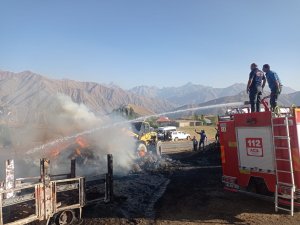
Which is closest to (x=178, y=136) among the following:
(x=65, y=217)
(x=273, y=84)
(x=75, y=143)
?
(x=75, y=143)

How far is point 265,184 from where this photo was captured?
9812 mm

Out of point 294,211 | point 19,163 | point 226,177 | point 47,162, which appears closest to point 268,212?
point 294,211

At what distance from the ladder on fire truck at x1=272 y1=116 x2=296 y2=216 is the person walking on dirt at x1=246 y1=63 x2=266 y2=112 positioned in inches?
106

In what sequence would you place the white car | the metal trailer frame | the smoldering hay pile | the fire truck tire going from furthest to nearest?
the white car → the smoldering hay pile → the fire truck tire → the metal trailer frame

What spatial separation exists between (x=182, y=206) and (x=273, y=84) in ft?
16.0

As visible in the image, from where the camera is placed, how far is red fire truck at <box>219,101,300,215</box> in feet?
28.3

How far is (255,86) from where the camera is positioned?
11.8 meters

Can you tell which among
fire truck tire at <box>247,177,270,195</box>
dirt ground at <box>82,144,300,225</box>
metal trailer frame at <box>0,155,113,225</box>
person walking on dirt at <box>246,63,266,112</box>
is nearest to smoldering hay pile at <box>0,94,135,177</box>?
dirt ground at <box>82,144,300,225</box>

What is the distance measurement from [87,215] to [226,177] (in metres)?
4.35

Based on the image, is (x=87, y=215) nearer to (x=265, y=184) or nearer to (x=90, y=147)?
(x=265, y=184)

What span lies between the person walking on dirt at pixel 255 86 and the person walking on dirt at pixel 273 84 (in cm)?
36

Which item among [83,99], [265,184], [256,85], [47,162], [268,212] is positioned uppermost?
[83,99]

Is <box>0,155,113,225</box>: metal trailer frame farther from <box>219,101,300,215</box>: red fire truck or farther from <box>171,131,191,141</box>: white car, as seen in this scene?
<box>171,131,191,141</box>: white car

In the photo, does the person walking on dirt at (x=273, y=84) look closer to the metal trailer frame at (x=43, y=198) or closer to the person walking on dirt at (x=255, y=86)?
the person walking on dirt at (x=255, y=86)
